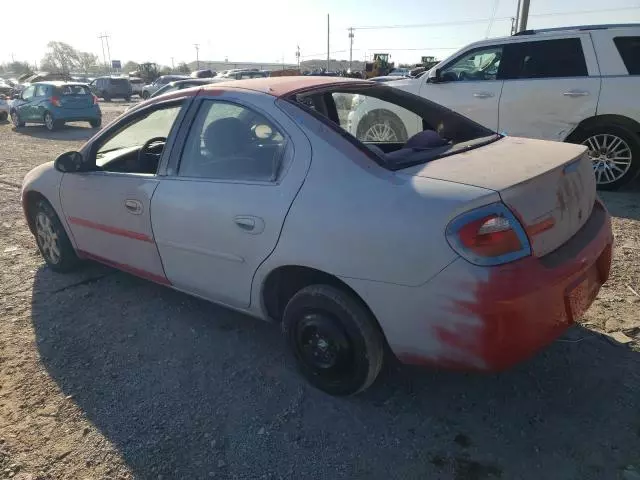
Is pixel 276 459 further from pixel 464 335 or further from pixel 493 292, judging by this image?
pixel 493 292

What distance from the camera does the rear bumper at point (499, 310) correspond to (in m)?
1.96

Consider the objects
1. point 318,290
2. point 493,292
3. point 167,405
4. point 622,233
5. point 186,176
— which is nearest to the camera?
point 493,292

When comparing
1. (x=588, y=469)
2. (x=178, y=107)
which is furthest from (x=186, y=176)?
(x=588, y=469)

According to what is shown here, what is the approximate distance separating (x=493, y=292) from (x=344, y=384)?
97 centimetres

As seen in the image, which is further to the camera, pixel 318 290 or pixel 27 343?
pixel 27 343

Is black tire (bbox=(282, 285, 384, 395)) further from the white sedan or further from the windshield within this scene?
the windshield

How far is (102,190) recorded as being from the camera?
345 centimetres

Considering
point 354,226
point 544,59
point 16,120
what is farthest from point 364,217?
point 16,120

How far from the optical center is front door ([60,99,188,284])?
3.19 m

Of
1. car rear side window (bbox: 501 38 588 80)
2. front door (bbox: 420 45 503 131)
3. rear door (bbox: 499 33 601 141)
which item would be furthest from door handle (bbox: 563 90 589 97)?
front door (bbox: 420 45 503 131)

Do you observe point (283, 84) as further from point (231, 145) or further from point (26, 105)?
point (26, 105)

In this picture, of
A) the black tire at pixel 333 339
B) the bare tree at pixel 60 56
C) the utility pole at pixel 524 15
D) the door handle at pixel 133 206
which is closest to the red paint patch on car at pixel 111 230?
the door handle at pixel 133 206

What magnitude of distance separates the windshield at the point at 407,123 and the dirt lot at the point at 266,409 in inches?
47.8

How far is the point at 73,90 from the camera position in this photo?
54.3 feet
